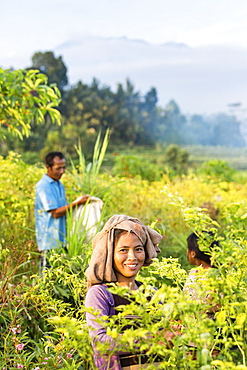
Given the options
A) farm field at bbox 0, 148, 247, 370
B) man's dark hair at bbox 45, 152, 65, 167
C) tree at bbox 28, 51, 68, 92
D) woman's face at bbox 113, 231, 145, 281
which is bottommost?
farm field at bbox 0, 148, 247, 370

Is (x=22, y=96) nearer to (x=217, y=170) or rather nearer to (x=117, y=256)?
(x=117, y=256)

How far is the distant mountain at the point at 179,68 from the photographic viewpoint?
5816 centimetres

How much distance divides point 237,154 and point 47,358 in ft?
137

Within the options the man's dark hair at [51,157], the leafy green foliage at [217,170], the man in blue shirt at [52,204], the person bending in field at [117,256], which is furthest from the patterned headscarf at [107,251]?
the leafy green foliage at [217,170]

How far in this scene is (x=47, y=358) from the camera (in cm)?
231

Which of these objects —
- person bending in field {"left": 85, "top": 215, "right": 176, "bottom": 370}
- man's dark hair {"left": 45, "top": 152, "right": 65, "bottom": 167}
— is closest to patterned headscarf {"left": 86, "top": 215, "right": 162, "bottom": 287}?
person bending in field {"left": 85, "top": 215, "right": 176, "bottom": 370}

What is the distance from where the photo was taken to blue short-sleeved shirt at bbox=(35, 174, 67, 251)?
391cm

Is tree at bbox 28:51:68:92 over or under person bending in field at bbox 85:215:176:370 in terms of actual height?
over

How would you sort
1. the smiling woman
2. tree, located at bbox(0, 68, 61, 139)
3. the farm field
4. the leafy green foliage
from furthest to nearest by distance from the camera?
the leafy green foliage, tree, located at bbox(0, 68, 61, 139), the smiling woman, the farm field

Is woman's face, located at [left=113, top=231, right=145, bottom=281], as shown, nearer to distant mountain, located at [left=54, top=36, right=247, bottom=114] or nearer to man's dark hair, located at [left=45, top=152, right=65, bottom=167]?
man's dark hair, located at [left=45, top=152, right=65, bottom=167]

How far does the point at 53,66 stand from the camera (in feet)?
90.9

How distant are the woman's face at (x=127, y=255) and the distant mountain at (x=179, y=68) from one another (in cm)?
5192

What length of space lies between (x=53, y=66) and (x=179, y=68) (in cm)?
4367

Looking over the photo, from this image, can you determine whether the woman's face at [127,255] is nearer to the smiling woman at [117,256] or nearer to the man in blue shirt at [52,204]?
the smiling woman at [117,256]
